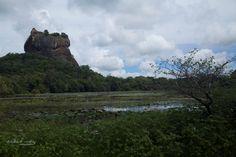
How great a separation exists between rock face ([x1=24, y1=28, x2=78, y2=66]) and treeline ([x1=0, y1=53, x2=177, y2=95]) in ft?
37.4

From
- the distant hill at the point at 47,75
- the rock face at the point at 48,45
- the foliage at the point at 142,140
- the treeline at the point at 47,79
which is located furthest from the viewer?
the rock face at the point at 48,45

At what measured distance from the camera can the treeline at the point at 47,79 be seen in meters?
92.6

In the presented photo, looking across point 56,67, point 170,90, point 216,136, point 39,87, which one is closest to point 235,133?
point 216,136

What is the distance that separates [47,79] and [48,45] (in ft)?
153

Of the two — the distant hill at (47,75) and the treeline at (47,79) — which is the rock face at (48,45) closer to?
the distant hill at (47,75)

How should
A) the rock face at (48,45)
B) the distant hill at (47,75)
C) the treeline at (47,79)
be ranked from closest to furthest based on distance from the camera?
the treeline at (47,79) < the distant hill at (47,75) < the rock face at (48,45)

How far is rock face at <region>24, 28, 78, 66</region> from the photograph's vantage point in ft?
478

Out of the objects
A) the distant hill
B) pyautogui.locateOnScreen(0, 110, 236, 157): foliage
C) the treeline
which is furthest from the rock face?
pyautogui.locateOnScreen(0, 110, 236, 157): foliage

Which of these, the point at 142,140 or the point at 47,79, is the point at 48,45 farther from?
the point at 142,140

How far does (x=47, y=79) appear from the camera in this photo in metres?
101

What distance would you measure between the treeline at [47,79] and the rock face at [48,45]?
1141 centimetres

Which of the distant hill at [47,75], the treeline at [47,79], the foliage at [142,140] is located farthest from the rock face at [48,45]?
the foliage at [142,140]

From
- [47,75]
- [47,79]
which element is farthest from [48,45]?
[47,79]

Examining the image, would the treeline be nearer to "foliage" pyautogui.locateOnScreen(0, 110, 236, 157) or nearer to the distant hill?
the distant hill
